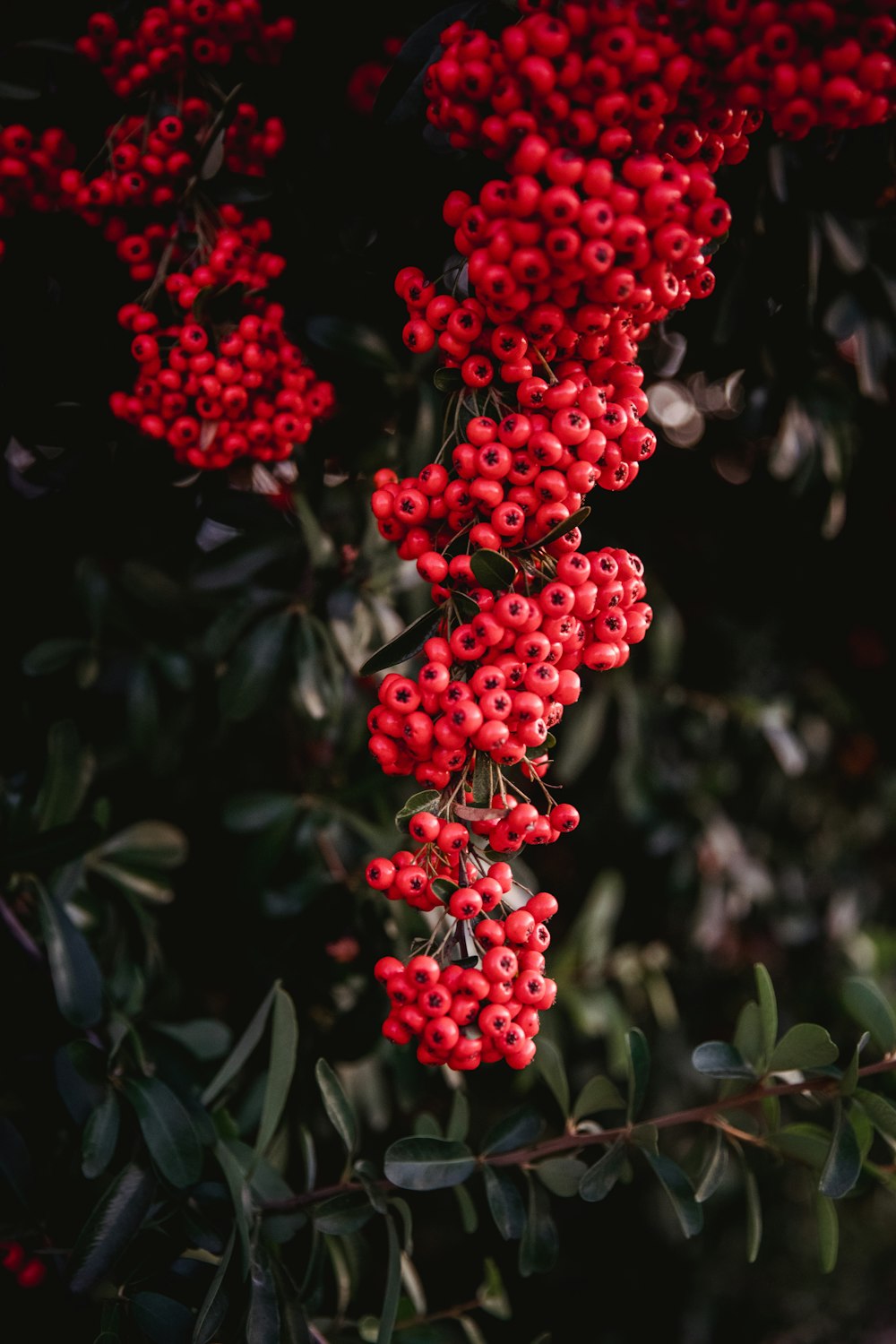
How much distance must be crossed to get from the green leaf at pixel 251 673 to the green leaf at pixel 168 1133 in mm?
568

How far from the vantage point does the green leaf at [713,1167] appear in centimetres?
110

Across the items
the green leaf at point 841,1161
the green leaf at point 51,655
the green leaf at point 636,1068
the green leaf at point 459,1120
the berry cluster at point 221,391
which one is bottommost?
the green leaf at point 459,1120

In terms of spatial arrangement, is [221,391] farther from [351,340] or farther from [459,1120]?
[459,1120]

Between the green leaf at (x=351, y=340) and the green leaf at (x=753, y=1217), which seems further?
the green leaf at (x=351, y=340)

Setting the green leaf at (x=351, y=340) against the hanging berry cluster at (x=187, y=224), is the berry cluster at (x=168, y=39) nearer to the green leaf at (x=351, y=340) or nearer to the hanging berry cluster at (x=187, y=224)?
the hanging berry cluster at (x=187, y=224)

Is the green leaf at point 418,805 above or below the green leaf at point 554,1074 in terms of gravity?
above

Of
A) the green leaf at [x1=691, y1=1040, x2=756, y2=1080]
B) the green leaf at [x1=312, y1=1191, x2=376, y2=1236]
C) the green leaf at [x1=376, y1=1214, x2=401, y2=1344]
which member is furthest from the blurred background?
the green leaf at [x1=691, y1=1040, x2=756, y2=1080]

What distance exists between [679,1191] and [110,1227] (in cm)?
71

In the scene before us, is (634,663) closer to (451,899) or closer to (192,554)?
(192,554)

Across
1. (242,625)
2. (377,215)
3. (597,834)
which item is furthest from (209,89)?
(597,834)

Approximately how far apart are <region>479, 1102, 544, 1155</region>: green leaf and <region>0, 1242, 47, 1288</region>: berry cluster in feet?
2.01

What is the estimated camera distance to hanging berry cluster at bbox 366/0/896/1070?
0.75m

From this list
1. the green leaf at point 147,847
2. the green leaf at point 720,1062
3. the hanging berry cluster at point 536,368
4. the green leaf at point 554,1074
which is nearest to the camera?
the hanging berry cluster at point 536,368

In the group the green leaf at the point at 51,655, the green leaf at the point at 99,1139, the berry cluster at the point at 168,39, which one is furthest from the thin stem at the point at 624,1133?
the berry cluster at the point at 168,39
